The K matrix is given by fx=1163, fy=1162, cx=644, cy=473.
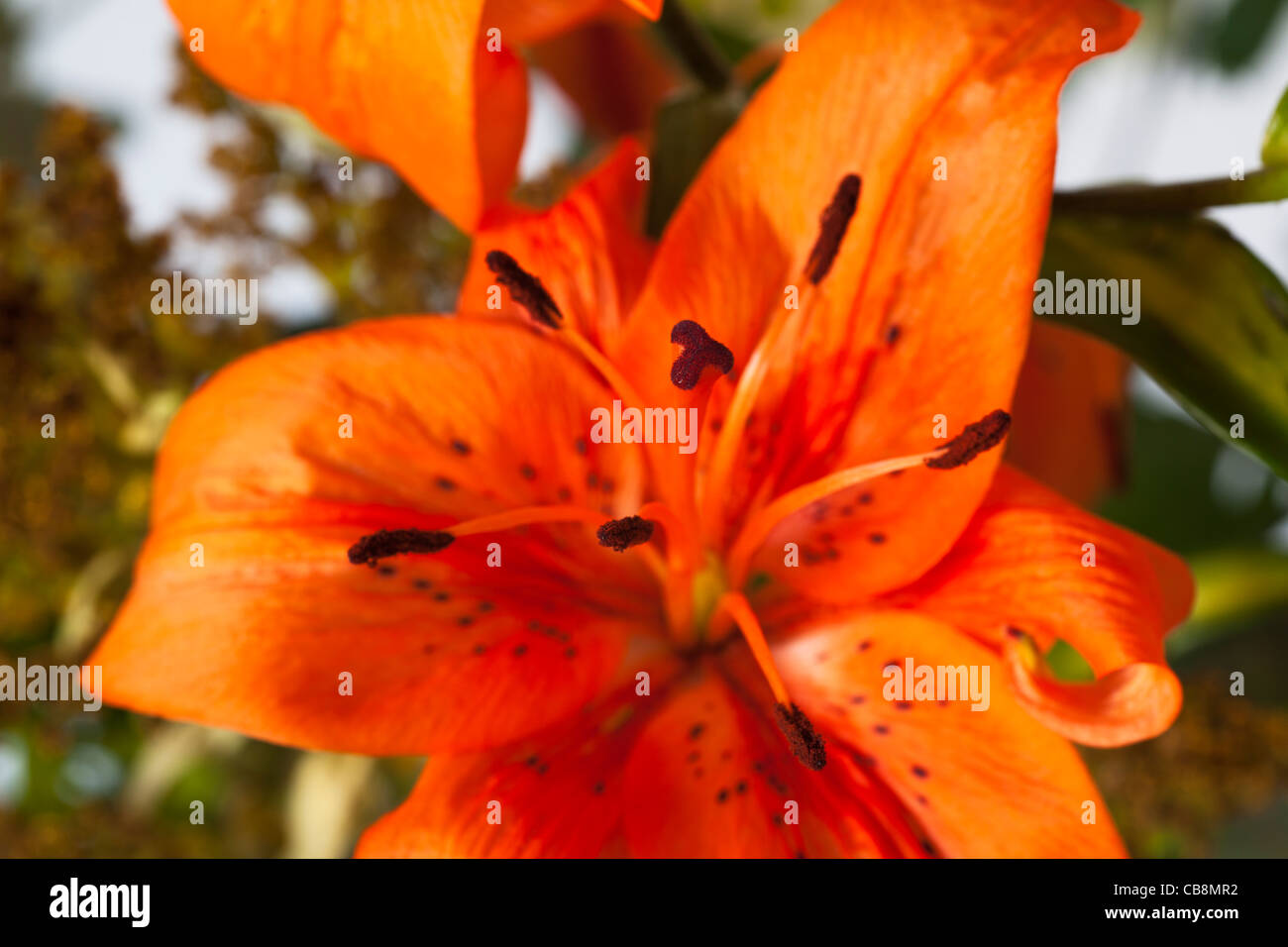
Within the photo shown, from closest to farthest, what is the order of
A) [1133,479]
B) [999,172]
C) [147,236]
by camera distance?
[999,172] → [147,236] → [1133,479]

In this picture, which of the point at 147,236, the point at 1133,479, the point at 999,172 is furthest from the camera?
the point at 1133,479

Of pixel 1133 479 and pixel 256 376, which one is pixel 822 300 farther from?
pixel 1133 479

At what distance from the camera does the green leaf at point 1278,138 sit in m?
0.43

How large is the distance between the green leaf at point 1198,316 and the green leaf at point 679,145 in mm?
151

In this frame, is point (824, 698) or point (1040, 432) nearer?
point (824, 698)

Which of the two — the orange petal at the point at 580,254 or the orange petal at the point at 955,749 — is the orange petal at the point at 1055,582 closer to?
the orange petal at the point at 955,749

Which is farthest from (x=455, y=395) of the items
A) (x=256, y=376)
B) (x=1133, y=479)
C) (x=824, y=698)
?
(x=1133, y=479)

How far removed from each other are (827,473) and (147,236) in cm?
34

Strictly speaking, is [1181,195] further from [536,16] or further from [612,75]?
[612,75]

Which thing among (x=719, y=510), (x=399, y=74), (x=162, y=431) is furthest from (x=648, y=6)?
(x=162, y=431)

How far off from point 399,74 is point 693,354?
144mm

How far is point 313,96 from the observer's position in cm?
43

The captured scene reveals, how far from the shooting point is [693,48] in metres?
0.53
